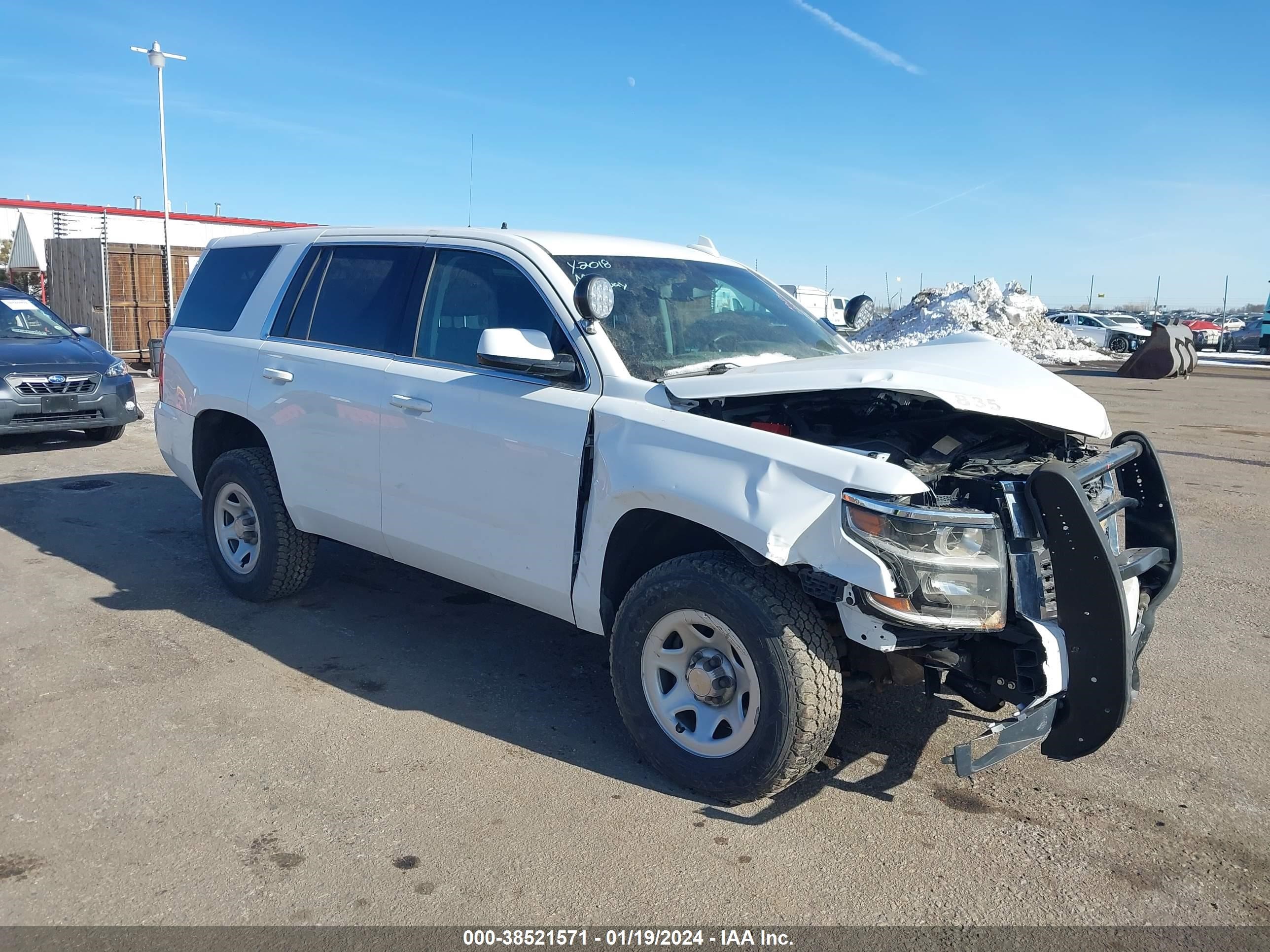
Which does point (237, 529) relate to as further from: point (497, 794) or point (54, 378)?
point (54, 378)

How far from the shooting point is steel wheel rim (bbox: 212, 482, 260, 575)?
5715 mm

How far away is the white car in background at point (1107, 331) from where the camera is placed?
37031 millimetres

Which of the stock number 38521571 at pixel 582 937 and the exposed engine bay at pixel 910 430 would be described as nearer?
the stock number 38521571 at pixel 582 937

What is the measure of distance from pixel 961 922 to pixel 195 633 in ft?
13.0

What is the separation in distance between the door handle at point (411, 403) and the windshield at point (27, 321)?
846 cm

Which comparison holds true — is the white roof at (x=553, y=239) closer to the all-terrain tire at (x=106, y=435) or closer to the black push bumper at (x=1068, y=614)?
the black push bumper at (x=1068, y=614)

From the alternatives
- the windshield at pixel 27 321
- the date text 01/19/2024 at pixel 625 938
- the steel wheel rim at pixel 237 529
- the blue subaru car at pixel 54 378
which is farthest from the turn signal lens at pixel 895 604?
the windshield at pixel 27 321

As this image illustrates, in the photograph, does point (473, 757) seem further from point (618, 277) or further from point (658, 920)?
point (618, 277)

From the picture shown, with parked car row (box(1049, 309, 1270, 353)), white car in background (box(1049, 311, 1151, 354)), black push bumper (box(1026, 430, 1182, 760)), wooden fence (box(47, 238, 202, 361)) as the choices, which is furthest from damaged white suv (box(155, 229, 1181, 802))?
white car in background (box(1049, 311, 1151, 354))

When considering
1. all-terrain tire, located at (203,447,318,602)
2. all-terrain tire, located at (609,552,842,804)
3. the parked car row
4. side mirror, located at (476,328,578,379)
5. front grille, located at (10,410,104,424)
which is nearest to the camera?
all-terrain tire, located at (609,552,842,804)

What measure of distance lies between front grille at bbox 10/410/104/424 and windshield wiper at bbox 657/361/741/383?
855 cm

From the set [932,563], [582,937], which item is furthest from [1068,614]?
[582,937]

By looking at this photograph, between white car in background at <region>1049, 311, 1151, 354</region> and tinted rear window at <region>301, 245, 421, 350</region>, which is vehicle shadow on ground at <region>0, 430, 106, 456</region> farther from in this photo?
white car in background at <region>1049, 311, 1151, 354</region>

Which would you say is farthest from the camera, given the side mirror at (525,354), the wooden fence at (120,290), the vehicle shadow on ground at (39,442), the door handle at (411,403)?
the wooden fence at (120,290)
